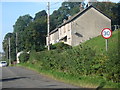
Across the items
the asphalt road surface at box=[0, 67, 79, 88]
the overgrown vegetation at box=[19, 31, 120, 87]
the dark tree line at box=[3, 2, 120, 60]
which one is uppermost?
the dark tree line at box=[3, 2, 120, 60]

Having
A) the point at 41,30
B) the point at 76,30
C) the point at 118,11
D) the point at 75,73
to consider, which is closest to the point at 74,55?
the point at 75,73

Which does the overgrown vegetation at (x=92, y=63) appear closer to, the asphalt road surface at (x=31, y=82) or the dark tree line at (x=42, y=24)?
the asphalt road surface at (x=31, y=82)

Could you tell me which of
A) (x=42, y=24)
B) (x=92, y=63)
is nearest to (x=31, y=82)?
(x=92, y=63)

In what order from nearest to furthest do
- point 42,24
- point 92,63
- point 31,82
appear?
point 92,63 < point 31,82 < point 42,24

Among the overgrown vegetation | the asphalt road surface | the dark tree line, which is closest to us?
the overgrown vegetation

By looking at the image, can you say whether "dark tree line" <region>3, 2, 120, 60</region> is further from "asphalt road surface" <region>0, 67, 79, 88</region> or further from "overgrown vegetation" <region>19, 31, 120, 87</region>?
"overgrown vegetation" <region>19, 31, 120, 87</region>

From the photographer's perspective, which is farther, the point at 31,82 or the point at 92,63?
the point at 31,82

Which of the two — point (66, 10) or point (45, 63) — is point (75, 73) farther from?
point (66, 10)

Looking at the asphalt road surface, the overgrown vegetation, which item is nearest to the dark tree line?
the asphalt road surface

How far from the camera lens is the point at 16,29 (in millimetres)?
111438

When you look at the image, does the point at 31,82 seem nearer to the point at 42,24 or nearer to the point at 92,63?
the point at 92,63

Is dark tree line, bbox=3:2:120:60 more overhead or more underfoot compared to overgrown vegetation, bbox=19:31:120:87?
more overhead

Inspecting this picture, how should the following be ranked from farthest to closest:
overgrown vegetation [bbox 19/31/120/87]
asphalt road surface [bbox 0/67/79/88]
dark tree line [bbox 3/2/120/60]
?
1. dark tree line [bbox 3/2/120/60]
2. asphalt road surface [bbox 0/67/79/88]
3. overgrown vegetation [bbox 19/31/120/87]

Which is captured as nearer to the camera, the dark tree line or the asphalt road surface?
the asphalt road surface
